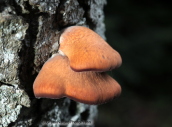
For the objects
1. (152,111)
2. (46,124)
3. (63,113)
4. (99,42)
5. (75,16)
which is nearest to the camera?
(99,42)

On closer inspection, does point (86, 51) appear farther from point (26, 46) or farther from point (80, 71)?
point (26, 46)

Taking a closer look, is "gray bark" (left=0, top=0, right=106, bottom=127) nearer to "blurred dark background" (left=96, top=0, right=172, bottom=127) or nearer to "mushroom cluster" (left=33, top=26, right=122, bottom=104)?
"mushroom cluster" (left=33, top=26, right=122, bottom=104)

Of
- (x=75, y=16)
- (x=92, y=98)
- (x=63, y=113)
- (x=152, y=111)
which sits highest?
(x=75, y=16)

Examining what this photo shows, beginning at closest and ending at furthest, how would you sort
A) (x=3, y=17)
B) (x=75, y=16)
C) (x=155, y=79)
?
(x=3, y=17), (x=75, y=16), (x=155, y=79)

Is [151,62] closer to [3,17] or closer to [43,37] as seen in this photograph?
[43,37]

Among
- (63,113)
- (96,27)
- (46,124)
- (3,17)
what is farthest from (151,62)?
(3,17)

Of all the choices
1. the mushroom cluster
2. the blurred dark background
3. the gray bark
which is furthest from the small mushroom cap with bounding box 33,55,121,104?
the blurred dark background

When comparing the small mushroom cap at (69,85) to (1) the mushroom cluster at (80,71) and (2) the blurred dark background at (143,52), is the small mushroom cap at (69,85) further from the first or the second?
(2) the blurred dark background at (143,52)
